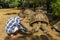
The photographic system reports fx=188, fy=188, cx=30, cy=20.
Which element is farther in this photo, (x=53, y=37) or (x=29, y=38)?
(x=53, y=37)

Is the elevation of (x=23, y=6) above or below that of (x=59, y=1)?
below

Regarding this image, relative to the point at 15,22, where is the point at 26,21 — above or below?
below

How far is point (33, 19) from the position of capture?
8648mm

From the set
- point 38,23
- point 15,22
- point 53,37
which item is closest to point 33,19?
point 38,23

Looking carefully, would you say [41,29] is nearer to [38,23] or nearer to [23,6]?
[38,23]

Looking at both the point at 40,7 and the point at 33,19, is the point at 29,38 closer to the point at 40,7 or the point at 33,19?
the point at 33,19

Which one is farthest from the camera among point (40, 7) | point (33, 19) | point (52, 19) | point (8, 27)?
point (40, 7)

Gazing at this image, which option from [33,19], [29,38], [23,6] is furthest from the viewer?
[23,6]

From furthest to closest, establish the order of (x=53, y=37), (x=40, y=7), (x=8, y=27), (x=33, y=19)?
(x=40, y=7)
(x=33, y=19)
(x=53, y=37)
(x=8, y=27)

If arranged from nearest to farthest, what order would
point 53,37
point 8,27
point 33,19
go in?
point 8,27, point 53,37, point 33,19

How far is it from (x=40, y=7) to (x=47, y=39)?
18.3 ft

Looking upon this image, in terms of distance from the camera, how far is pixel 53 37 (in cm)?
689

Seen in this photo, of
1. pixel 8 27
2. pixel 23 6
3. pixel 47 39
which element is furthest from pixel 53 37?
pixel 23 6

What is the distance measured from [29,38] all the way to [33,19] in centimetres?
228
